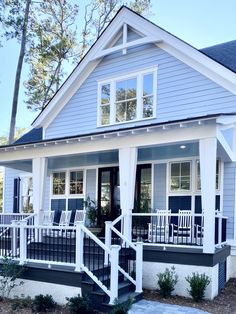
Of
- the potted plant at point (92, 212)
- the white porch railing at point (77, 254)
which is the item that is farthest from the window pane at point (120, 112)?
the white porch railing at point (77, 254)

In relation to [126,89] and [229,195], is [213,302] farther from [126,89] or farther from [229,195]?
[126,89]

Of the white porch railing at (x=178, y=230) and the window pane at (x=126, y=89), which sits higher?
the window pane at (x=126, y=89)

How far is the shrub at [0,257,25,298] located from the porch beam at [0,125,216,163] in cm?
335

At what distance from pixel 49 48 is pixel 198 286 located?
65.1 feet

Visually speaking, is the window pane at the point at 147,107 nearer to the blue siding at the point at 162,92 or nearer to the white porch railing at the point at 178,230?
the blue siding at the point at 162,92

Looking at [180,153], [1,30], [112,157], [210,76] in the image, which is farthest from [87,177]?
[1,30]

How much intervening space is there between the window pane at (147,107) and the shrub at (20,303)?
6.84 meters

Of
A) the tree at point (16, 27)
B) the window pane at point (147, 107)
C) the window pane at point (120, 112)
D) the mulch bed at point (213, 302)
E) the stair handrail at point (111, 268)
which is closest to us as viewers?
the stair handrail at point (111, 268)

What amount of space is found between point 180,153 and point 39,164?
4086 millimetres

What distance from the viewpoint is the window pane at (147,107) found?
Answer: 12.1m

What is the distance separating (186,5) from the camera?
21.7 metres

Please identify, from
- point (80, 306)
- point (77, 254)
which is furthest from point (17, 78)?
point (80, 306)

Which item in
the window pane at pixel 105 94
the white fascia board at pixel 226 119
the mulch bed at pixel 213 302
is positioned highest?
the window pane at pixel 105 94

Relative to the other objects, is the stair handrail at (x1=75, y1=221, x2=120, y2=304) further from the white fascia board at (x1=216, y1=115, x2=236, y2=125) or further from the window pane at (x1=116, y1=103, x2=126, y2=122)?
the window pane at (x1=116, y1=103, x2=126, y2=122)
